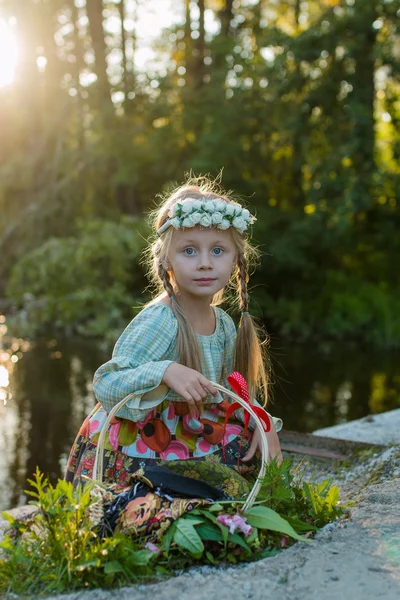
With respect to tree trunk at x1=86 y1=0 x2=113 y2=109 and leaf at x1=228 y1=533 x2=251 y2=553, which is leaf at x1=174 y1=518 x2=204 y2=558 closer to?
leaf at x1=228 y1=533 x2=251 y2=553

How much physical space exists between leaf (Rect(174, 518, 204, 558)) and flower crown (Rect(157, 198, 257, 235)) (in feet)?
3.90

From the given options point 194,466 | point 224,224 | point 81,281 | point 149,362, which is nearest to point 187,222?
point 224,224

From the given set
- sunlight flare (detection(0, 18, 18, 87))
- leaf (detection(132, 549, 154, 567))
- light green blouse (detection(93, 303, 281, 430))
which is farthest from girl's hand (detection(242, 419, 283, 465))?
sunlight flare (detection(0, 18, 18, 87))

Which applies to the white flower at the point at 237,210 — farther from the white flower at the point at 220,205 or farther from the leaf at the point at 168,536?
the leaf at the point at 168,536

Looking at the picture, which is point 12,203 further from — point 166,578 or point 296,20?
point 166,578

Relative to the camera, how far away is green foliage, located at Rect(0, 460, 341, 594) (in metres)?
2.26

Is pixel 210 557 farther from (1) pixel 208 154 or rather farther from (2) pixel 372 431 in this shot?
Answer: (1) pixel 208 154

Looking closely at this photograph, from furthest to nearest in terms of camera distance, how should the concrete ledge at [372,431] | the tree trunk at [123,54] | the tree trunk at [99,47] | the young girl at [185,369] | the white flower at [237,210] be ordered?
the tree trunk at [123,54], the tree trunk at [99,47], the concrete ledge at [372,431], the white flower at [237,210], the young girl at [185,369]

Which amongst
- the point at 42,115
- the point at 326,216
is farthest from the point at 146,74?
the point at 326,216

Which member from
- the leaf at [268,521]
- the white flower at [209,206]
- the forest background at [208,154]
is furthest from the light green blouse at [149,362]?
the forest background at [208,154]

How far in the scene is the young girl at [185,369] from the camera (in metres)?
2.77

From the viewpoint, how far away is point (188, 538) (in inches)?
93.2

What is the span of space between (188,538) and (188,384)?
0.56 meters

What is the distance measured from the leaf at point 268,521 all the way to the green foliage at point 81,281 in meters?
10.1
